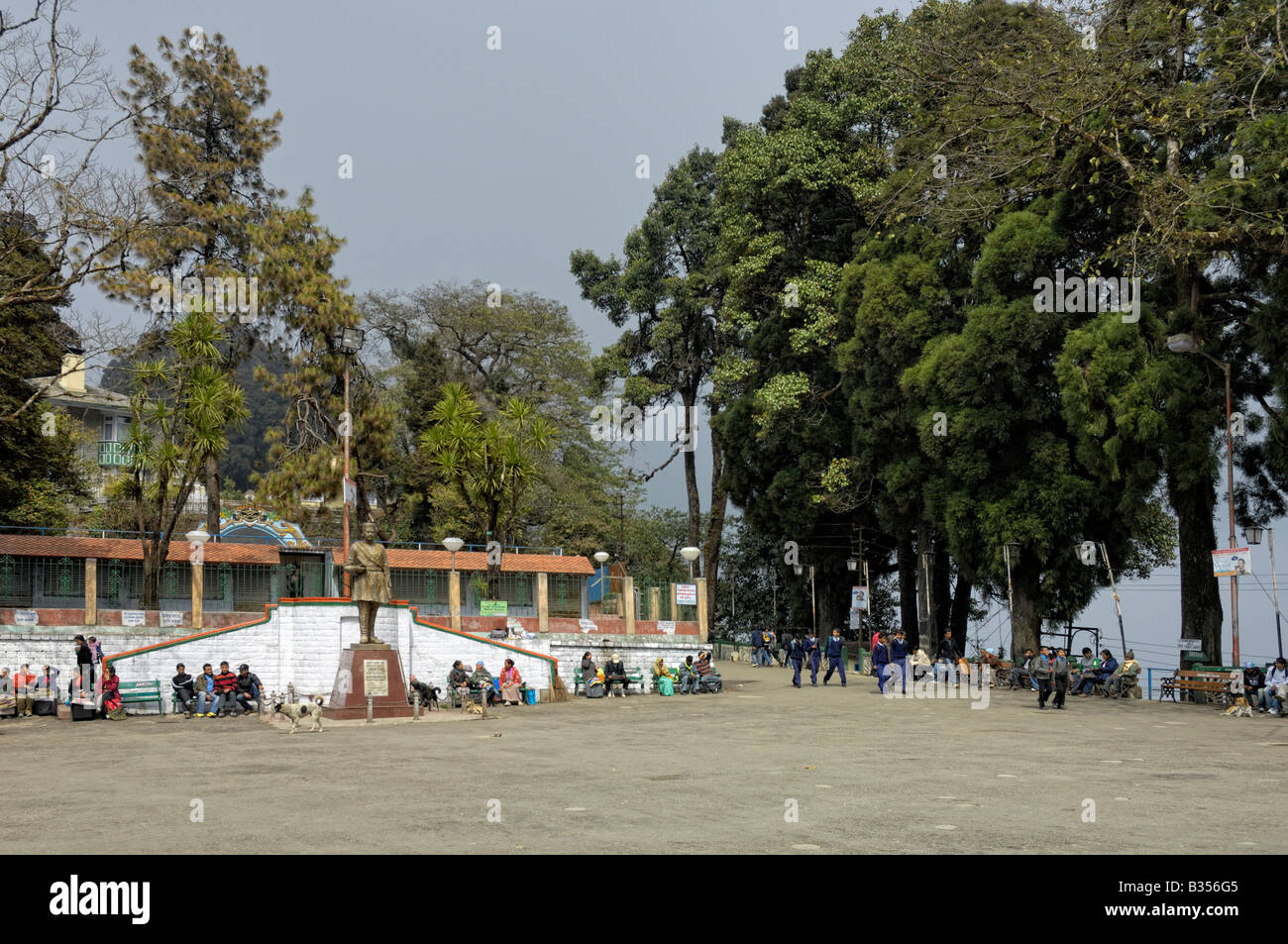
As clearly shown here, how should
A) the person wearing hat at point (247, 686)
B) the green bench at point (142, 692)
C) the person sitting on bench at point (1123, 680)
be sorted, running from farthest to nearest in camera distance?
the person sitting on bench at point (1123, 680) → the person wearing hat at point (247, 686) → the green bench at point (142, 692)

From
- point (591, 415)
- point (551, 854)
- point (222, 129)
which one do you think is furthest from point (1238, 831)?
point (591, 415)

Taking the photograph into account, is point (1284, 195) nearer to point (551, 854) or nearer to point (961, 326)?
point (961, 326)

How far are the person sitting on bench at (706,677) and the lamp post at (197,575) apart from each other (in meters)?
13.2

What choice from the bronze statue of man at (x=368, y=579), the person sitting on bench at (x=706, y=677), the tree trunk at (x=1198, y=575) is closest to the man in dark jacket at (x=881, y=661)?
the person sitting on bench at (x=706, y=677)

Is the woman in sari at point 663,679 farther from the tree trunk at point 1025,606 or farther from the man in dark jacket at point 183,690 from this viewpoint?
the man in dark jacket at point 183,690

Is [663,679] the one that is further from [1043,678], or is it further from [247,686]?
[247,686]

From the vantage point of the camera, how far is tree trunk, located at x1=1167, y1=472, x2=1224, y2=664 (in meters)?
30.2

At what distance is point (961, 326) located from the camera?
3891cm

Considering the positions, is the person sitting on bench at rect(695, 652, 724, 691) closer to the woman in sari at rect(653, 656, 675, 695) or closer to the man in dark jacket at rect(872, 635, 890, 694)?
the woman in sari at rect(653, 656, 675, 695)

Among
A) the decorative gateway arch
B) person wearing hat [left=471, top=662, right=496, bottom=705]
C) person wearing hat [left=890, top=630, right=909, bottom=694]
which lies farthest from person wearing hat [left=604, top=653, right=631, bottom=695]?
the decorative gateway arch

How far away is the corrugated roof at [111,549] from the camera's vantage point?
102 feet

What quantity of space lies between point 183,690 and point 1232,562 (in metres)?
22.3

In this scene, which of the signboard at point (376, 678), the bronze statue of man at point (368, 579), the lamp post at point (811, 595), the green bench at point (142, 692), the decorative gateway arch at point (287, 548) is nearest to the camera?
the signboard at point (376, 678)

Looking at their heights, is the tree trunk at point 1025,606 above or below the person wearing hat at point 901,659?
above
